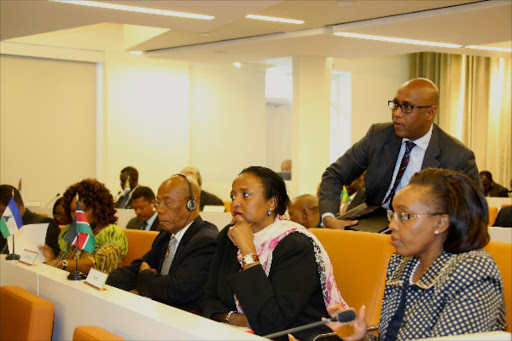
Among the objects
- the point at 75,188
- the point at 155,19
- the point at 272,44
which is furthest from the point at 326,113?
the point at 75,188

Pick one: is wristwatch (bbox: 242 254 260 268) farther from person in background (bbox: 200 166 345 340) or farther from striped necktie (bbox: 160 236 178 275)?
striped necktie (bbox: 160 236 178 275)

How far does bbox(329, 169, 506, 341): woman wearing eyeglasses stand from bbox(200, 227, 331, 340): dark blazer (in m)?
0.40

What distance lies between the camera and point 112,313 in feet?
7.86

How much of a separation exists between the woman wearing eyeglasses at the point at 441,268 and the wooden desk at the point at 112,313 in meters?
0.54

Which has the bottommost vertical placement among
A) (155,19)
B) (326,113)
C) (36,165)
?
(36,165)

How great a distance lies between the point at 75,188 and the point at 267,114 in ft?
33.9

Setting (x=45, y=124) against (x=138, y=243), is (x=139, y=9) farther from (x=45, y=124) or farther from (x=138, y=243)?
(x=45, y=124)

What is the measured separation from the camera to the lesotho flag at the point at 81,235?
319 cm

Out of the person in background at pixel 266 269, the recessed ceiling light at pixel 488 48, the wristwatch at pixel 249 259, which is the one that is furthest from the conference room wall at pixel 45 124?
the wristwatch at pixel 249 259

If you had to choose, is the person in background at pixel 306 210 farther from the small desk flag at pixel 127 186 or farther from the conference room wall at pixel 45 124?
the conference room wall at pixel 45 124

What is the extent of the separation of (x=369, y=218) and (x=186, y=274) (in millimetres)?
959

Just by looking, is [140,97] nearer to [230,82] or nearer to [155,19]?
[230,82]

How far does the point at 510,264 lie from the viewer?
239 cm

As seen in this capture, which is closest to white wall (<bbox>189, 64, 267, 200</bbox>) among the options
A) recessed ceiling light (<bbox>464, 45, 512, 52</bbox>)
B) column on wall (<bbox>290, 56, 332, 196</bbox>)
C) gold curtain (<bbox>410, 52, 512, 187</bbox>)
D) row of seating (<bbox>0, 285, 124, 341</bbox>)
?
column on wall (<bbox>290, 56, 332, 196</bbox>)
